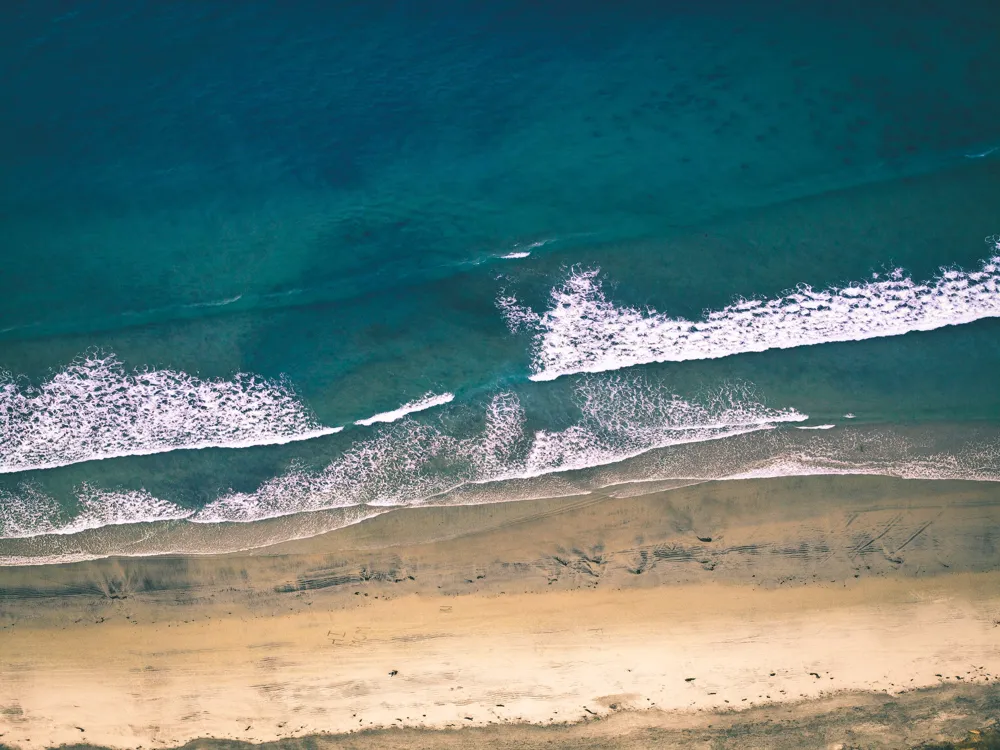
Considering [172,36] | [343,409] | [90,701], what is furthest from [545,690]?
[172,36]


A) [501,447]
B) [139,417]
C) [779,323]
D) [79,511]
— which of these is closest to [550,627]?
[501,447]

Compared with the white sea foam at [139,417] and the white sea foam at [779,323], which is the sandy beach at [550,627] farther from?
the white sea foam at [779,323]

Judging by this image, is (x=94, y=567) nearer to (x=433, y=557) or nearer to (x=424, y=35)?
(x=433, y=557)

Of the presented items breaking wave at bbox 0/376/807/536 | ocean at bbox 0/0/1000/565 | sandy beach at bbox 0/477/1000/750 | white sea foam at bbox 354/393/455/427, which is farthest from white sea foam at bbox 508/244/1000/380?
sandy beach at bbox 0/477/1000/750

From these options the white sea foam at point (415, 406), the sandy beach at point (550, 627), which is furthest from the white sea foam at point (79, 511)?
the white sea foam at point (415, 406)

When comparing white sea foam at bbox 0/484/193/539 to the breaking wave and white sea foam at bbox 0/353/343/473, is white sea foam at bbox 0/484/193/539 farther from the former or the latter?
white sea foam at bbox 0/353/343/473

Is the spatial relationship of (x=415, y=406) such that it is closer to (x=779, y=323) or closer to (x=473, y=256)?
(x=473, y=256)
